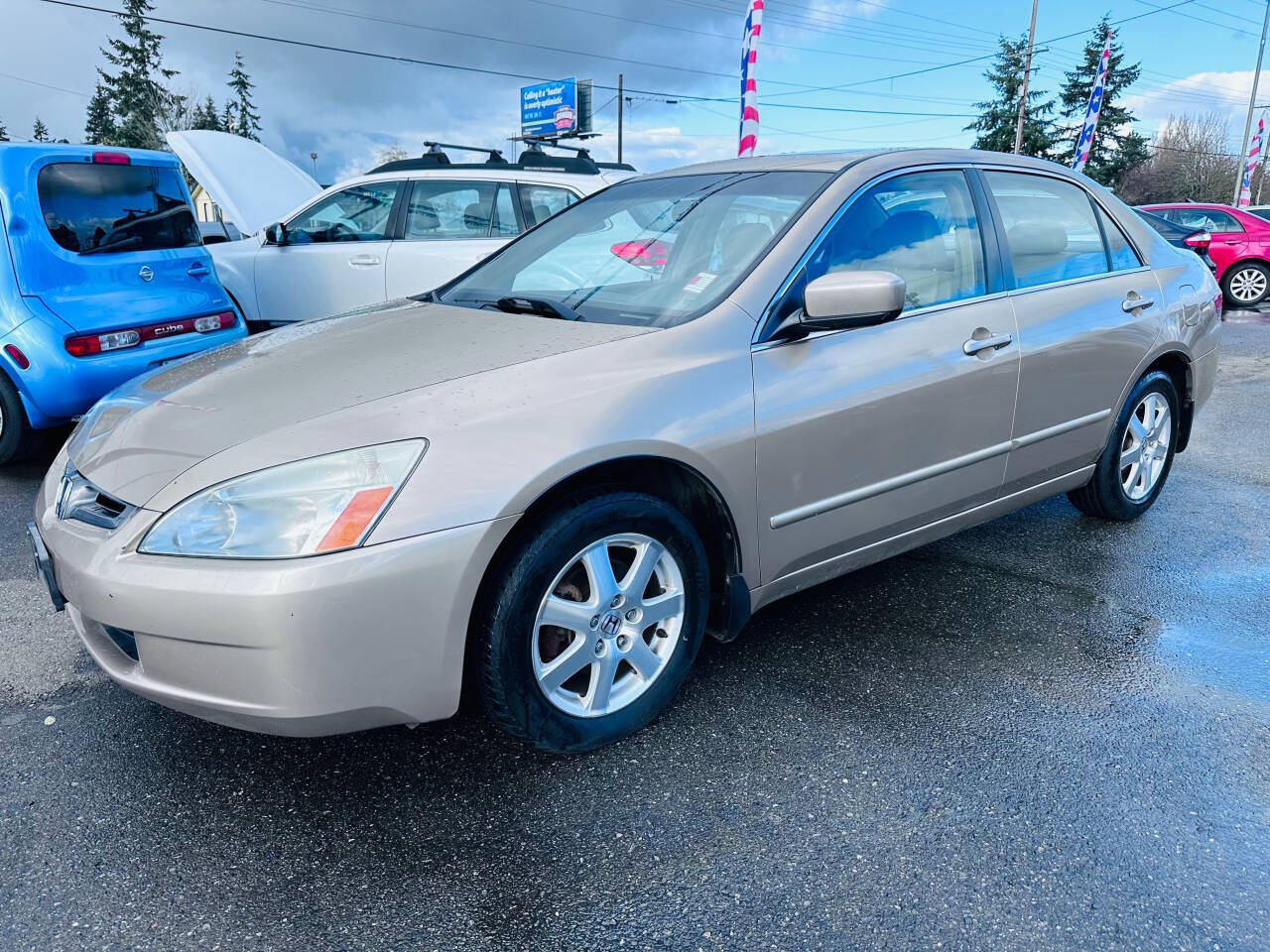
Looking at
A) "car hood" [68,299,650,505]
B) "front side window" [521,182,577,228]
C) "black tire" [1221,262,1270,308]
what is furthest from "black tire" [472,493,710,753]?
"black tire" [1221,262,1270,308]

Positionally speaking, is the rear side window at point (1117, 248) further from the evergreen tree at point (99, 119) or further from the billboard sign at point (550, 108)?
the evergreen tree at point (99, 119)

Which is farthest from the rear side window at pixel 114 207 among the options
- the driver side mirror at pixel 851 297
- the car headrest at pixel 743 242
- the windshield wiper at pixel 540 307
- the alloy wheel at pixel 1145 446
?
the alloy wheel at pixel 1145 446

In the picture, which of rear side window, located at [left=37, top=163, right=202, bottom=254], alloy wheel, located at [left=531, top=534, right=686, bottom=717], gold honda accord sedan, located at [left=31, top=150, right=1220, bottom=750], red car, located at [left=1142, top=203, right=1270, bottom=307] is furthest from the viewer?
red car, located at [left=1142, top=203, right=1270, bottom=307]

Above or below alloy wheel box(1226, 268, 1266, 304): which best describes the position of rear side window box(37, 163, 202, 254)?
above

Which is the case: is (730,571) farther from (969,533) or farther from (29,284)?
(29,284)

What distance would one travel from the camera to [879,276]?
2.60 m

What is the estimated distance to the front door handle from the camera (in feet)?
10.1

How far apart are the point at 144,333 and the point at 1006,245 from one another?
15.1 feet

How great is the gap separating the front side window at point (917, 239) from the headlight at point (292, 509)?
56.8 inches

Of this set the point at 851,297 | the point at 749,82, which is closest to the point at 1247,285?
the point at 749,82

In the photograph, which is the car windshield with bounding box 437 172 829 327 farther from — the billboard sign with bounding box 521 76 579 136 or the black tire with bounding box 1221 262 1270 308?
the billboard sign with bounding box 521 76 579 136

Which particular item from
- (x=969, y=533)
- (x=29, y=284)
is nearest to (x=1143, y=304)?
(x=969, y=533)

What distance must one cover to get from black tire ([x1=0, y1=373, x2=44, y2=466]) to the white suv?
2.26m

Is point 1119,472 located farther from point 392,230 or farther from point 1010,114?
point 1010,114
